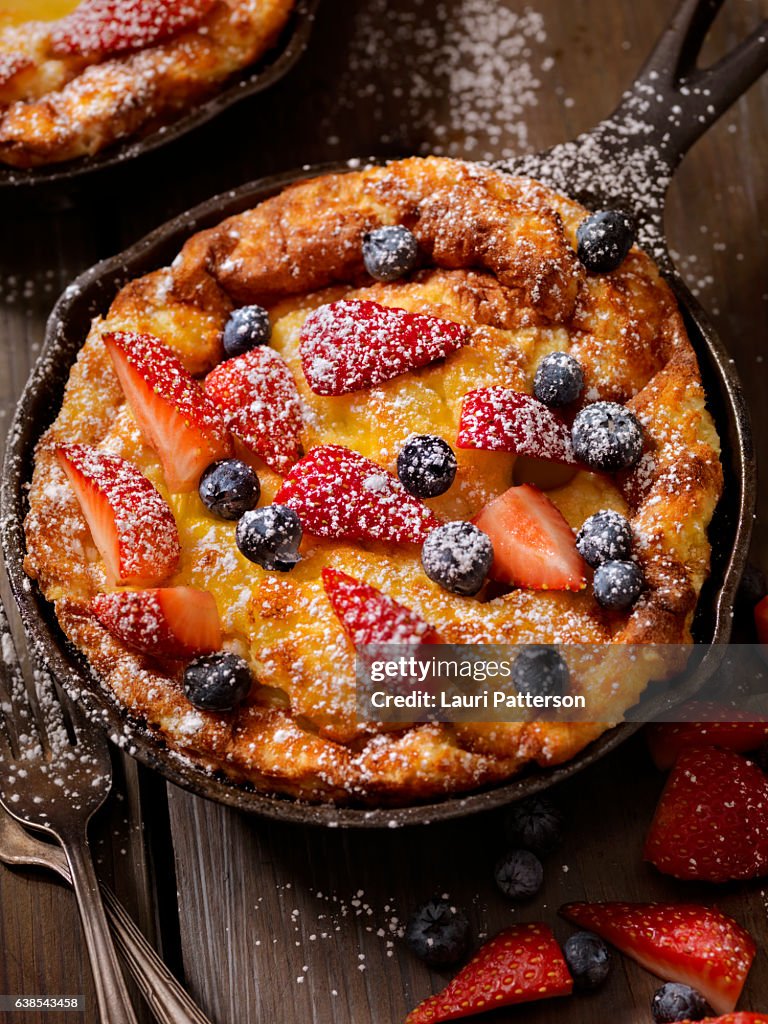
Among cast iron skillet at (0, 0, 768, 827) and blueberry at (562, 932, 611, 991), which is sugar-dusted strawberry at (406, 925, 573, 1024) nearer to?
blueberry at (562, 932, 611, 991)

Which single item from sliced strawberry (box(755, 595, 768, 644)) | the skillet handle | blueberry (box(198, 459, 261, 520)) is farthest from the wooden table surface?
blueberry (box(198, 459, 261, 520))

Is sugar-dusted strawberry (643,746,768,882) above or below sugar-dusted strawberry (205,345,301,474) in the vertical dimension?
below

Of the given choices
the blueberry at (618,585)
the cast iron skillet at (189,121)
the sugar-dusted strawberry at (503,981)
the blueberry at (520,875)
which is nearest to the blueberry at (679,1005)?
the sugar-dusted strawberry at (503,981)

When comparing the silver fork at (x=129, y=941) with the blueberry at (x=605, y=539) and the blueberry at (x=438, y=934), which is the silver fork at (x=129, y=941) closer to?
the blueberry at (x=438, y=934)

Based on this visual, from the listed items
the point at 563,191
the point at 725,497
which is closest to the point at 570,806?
the point at 725,497

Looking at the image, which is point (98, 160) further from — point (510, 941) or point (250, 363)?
point (510, 941)
